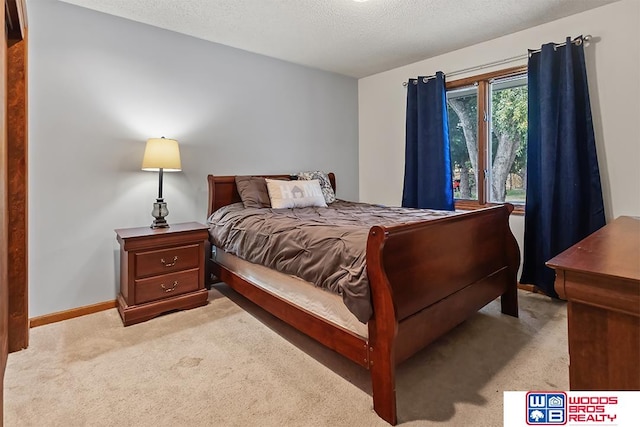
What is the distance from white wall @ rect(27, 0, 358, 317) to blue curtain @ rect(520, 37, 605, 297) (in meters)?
2.48

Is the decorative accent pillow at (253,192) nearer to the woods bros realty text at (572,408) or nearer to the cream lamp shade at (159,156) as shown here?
the cream lamp shade at (159,156)

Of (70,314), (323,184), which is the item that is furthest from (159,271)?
(323,184)

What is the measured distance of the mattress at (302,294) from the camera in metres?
1.63

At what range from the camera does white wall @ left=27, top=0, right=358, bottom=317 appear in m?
2.41

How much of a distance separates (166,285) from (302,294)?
122 centimetres

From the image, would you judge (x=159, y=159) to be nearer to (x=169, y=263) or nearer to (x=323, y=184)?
(x=169, y=263)

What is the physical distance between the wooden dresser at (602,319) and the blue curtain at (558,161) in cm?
211

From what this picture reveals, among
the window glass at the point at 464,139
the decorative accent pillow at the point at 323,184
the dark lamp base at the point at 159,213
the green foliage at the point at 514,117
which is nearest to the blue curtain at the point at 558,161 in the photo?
the green foliage at the point at 514,117

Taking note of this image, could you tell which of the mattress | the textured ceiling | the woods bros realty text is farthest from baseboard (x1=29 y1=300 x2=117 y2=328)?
the woods bros realty text

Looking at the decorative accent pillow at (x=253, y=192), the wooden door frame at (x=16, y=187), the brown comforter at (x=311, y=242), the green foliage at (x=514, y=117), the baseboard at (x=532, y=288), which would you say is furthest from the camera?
the green foliage at (x=514, y=117)

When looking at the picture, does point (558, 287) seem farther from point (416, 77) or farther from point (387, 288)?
point (416, 77)

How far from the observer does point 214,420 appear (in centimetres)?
144

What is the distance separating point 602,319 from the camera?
0.83 m

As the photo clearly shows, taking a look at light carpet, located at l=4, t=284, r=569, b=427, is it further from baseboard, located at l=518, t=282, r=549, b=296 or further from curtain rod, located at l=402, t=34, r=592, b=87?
curtain rod, located at l=402, t=34, r=592, b=87
